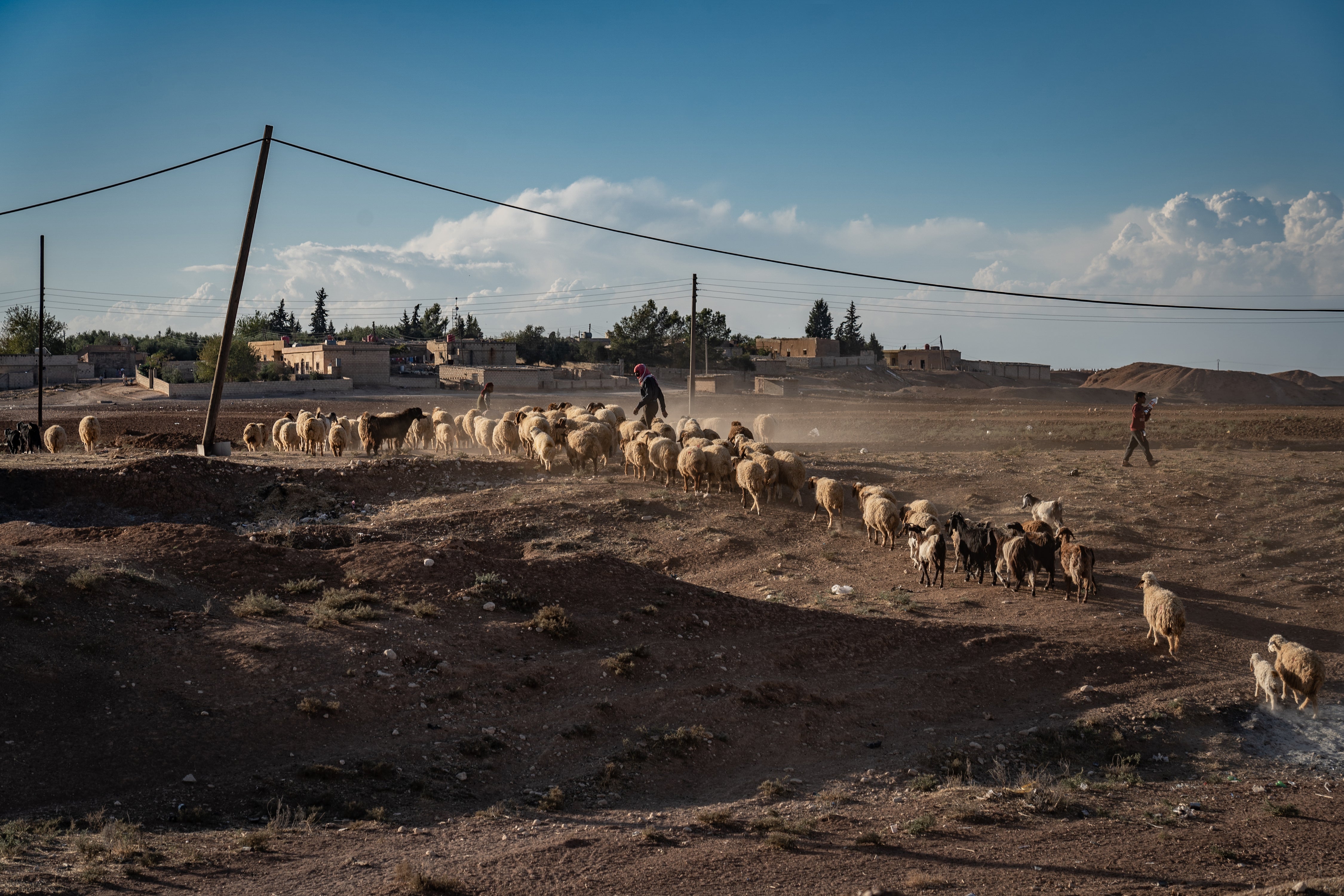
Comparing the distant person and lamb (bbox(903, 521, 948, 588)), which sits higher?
the distant person

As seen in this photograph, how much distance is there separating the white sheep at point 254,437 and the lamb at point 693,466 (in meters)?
13.5

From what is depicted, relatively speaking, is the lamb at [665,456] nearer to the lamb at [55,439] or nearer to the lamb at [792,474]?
the lamb at [792,474]

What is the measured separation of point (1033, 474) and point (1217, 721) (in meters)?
11.2

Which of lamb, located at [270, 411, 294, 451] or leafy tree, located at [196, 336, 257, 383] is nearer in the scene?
lamb, located at [270, 411, 294, 451]

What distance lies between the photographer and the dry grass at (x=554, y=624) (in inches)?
373

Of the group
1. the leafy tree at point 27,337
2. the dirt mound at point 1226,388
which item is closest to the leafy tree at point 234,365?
the leafy tree at point 27,337

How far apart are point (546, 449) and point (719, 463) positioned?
14.2ft

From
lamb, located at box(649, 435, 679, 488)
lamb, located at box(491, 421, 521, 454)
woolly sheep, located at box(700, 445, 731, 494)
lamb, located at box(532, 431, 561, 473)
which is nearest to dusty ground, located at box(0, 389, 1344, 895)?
woolly sheep, located at box(700, 445, 731, 494)

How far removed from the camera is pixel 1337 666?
9.55m

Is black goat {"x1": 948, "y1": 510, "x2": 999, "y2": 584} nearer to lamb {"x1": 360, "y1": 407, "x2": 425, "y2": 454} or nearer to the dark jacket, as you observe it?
the dark jacket

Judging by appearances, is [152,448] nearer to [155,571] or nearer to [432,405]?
[155,571]

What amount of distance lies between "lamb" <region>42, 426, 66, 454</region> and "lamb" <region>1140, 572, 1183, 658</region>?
2455 centimetres

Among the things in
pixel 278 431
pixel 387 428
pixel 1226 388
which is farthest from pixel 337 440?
pixel 1226 388

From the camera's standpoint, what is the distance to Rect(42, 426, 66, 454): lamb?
22.6 meters
